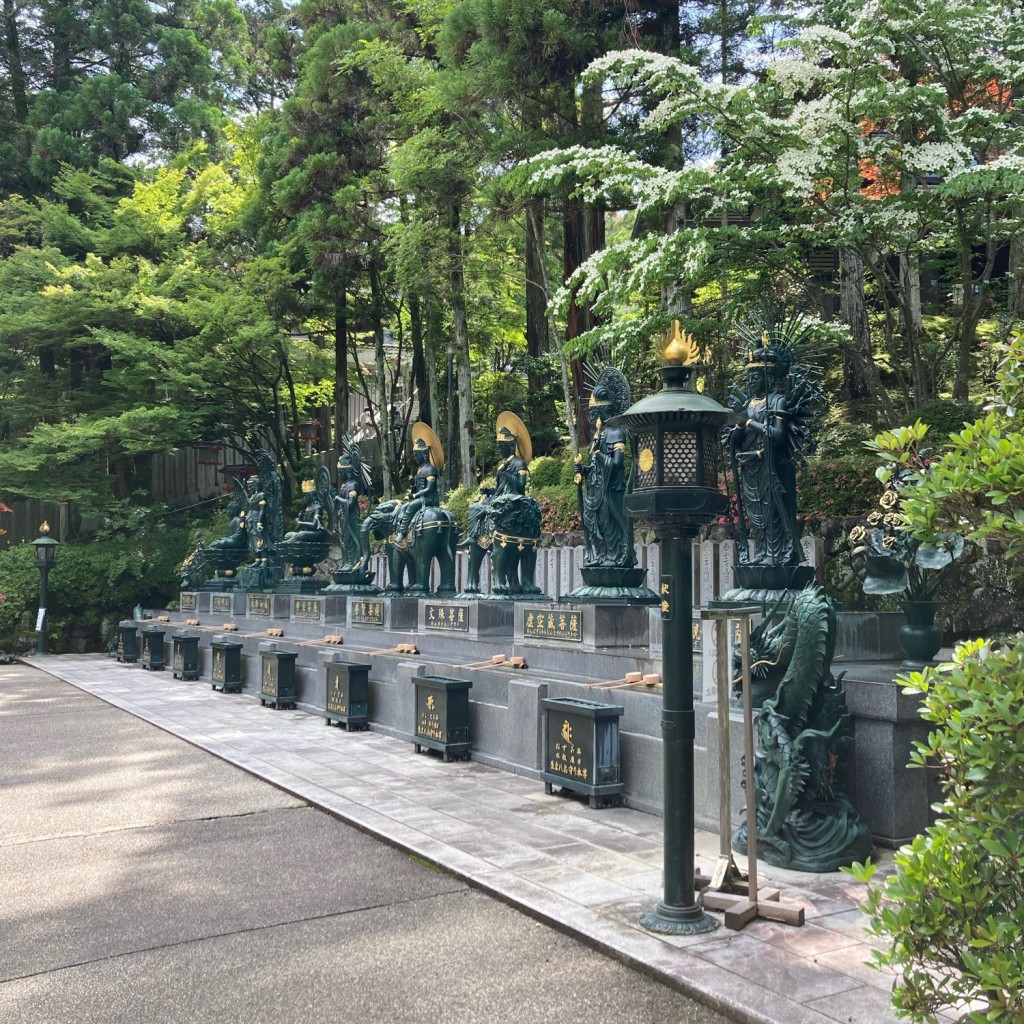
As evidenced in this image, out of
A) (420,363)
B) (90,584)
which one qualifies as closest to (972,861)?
(420,363)

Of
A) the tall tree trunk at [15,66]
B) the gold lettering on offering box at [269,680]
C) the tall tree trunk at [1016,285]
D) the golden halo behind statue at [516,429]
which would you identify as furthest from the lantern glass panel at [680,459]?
the tall tree trunk at [15,66]

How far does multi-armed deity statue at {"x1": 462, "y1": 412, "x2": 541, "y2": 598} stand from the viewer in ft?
43.6

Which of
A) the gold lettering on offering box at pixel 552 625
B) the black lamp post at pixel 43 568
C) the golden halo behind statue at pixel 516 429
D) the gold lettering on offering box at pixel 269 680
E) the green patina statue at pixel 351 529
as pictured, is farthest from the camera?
the black lamp post at pixel 43 568

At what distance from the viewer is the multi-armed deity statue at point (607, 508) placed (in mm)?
11258

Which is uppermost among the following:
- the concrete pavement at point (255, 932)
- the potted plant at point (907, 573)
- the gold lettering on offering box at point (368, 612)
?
the potted plant at point (907, 573)

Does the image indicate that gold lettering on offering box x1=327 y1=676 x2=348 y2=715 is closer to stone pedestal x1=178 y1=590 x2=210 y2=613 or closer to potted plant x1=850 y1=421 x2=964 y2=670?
potted plant x1=850 y1=421 x2=964 y2=670

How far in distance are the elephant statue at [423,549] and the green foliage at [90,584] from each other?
14641 mm

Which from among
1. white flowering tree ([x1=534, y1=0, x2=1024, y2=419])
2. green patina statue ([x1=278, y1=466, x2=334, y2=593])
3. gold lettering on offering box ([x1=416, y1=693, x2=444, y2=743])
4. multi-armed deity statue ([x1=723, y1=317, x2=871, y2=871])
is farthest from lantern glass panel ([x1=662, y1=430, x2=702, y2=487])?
green patina statue ([x1=278, y1=466, x2=334, y2=593])

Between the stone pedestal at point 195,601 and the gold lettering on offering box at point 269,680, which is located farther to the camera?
the stone pedestal at point 195,601

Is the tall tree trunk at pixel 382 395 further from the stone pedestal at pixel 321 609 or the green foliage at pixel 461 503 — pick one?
the stone pedestal at pixel 321 609

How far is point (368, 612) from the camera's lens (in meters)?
15.5

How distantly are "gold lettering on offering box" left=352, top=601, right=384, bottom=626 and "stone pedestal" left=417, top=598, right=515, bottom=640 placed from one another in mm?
1856

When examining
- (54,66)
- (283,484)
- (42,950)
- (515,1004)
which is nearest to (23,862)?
(42,950)

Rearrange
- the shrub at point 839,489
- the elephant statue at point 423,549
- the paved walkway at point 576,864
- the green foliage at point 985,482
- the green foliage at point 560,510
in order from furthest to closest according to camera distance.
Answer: the green foliage at point 560,510 → the elephant statue at point 423,549 → the shrub at point 839,489 → the paved walkway at point 576,864 → the green foliage at point 985,482
